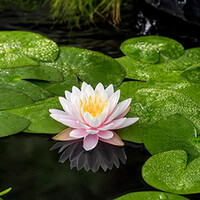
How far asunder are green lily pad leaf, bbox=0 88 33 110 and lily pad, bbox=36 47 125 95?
0.17m

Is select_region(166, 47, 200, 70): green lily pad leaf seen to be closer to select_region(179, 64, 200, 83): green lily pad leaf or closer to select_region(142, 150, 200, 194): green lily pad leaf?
select_region(179, 64, 200, 83): green lily pad leaf

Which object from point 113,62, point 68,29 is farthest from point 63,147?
point 68,29

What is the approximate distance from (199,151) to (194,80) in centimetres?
66

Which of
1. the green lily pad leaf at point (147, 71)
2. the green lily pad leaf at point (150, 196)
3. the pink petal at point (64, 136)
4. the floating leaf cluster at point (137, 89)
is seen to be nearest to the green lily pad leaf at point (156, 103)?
the floating leaf cluster at point (137, 89)

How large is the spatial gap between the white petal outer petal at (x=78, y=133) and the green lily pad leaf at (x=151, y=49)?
90 cm

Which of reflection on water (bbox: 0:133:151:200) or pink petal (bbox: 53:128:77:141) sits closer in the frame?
reflection on water (bbox: 0:133:151:200)

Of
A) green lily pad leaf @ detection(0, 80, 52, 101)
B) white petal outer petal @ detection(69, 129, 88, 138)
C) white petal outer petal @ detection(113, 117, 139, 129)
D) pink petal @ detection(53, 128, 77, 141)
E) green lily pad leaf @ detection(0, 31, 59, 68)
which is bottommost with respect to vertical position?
green lily pad leaf @ detection(0, 80, 52, 101)

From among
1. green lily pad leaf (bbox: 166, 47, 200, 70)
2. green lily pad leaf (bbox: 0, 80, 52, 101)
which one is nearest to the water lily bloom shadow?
green lily pad leaf (bbox: 0, 80, 52, 101)

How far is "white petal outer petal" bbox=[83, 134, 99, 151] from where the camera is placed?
1276 millimetres

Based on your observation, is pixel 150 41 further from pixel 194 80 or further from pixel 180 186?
pixel 180 186

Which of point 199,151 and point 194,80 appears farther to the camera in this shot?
point 194,80

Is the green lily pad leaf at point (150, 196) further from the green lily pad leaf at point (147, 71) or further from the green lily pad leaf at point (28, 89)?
the green lily pad leaf at point (147, 71)

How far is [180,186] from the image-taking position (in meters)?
1.09

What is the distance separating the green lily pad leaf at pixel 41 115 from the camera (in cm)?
140
